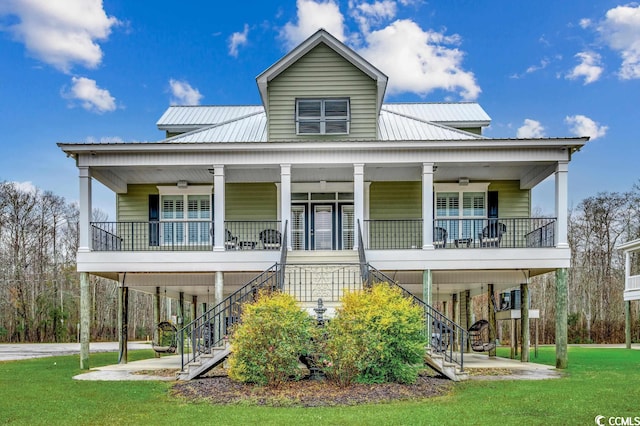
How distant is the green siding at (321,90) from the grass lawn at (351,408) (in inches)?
358

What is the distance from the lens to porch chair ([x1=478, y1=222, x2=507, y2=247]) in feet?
63.5

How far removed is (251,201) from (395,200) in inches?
184

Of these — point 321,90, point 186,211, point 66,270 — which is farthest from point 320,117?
point 66,270

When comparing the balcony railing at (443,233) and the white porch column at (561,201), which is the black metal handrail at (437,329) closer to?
the white porch column at (561,201)

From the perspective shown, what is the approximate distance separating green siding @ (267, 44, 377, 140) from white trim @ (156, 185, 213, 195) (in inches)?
125

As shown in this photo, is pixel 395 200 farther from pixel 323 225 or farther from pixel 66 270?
pixel 66 270

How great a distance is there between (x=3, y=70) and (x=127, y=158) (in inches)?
1003

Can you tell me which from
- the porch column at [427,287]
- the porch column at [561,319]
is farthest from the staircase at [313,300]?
the porch column at [561,319]

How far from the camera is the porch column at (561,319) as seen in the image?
52.1ft

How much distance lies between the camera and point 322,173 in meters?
19.7

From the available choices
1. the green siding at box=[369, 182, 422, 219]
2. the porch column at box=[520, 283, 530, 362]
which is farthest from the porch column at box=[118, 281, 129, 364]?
the porch column at box=[520, 283, 530, 362]

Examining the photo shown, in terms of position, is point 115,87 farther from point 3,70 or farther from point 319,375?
point 319,375

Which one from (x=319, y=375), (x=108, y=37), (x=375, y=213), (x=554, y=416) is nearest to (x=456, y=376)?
(x=319, y=375)

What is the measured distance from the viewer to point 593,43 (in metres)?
35.9
